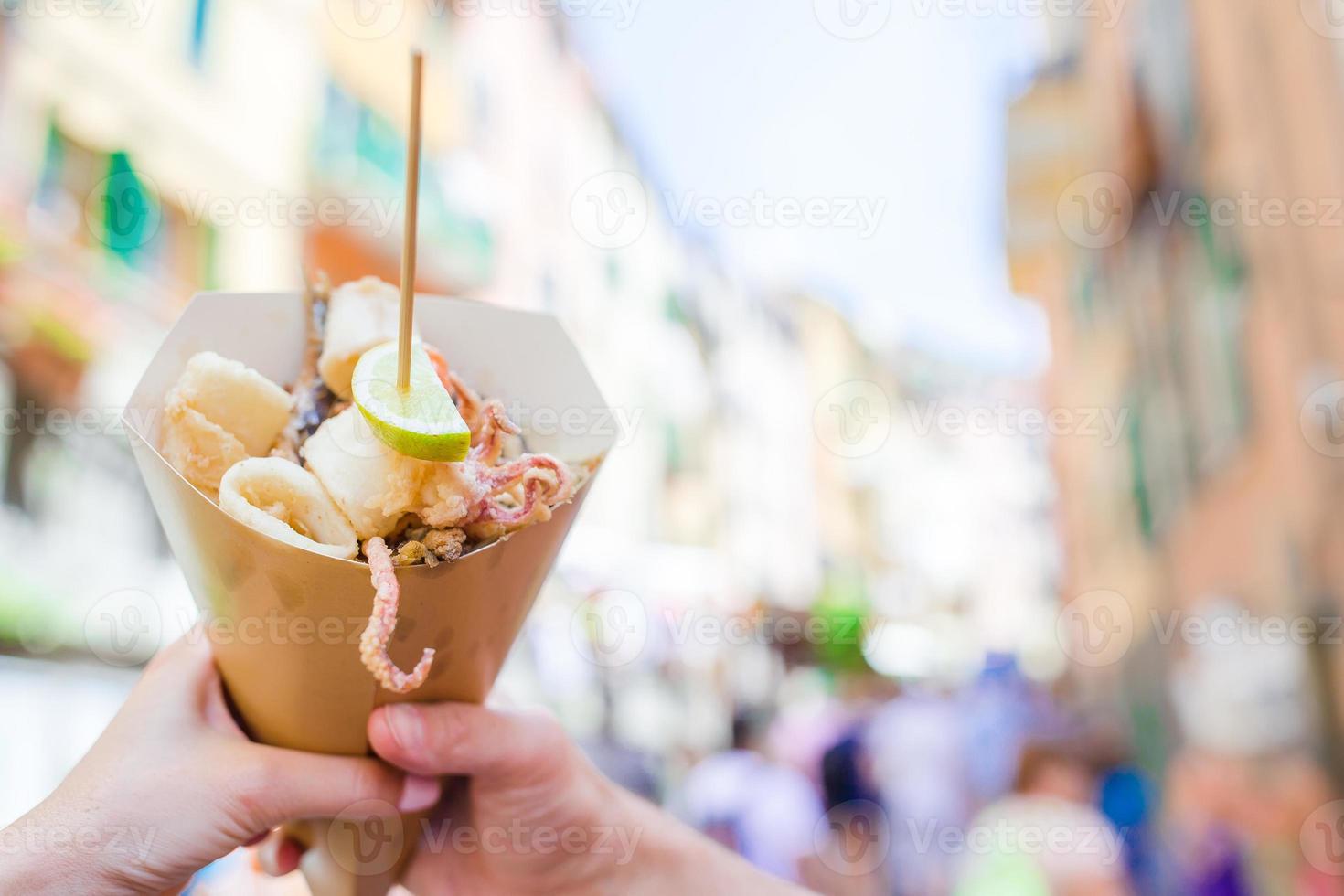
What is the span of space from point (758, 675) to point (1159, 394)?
11086 mm

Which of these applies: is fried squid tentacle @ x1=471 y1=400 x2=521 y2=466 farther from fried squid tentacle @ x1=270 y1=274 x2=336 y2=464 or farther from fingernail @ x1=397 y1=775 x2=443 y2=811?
fingernail @ x1=397 y1=775 x2=443 y2=811

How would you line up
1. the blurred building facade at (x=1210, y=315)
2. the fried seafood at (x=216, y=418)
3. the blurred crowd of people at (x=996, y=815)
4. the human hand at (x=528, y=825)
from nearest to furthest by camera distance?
the fried seafood at (x=216, y=418)
the human hand at (x=528, y=825)
the blurred crowd of people at (x=996, y=815)
the blurred building facade at (x=1210, y=315)

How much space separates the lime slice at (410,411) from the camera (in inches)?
50.6

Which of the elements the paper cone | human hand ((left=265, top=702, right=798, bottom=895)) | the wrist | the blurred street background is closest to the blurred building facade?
the blurred street background

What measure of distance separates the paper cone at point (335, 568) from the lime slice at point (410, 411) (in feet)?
0.54

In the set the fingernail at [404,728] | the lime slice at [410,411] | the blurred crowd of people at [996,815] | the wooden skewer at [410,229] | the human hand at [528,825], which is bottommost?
the blurred crowd of people at [996,815]

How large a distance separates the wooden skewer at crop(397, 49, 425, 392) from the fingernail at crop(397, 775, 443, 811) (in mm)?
680

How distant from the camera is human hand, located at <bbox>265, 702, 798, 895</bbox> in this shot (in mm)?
1535

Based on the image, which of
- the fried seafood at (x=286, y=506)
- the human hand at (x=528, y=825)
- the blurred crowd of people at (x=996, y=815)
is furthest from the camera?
the blurred crowd of people at (x=996, y=815)

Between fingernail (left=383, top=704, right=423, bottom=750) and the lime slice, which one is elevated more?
the lime slice

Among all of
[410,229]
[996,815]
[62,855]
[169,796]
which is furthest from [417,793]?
[996,815]

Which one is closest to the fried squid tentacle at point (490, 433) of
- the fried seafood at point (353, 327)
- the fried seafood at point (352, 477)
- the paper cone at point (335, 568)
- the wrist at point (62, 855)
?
the fried seafood at point (352, 477)

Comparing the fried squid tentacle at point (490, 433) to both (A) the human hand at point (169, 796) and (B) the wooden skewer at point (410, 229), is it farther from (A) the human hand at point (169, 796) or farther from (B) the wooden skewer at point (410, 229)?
(A) the human hand at point (169, 796)

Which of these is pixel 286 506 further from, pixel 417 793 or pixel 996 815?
pixel 996 815
